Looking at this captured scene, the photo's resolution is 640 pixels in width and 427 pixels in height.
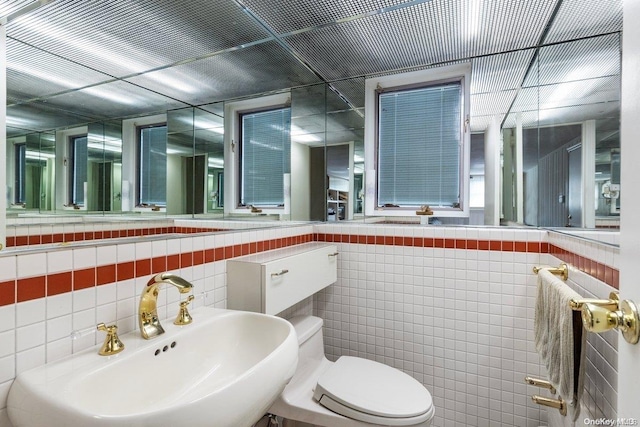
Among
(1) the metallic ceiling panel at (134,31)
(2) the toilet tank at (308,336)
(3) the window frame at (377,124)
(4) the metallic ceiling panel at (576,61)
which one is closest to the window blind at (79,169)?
(1) the metallic ceiling panel at (134,31)

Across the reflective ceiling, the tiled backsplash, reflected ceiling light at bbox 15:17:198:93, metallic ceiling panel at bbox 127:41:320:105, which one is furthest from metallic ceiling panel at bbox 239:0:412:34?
the tiled backsplash

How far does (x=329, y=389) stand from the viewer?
139 cm

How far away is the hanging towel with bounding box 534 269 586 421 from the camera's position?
0.92 m

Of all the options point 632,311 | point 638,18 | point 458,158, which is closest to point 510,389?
point 458,158

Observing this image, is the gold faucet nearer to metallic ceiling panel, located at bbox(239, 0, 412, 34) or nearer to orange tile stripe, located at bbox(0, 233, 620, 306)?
orange tile stripe, located at bbox(0, 233, 620, 306)

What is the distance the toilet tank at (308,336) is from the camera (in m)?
1.69

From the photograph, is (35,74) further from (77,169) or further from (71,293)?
(71,293)

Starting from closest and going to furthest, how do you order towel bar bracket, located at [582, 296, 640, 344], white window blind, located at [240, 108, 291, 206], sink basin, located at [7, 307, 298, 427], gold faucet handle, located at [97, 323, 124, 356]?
towel bar bracket, located at [582, 296, 640, 344] < sink basin, located at [7, 307, 298, 427] < gold faucet handle, located at [97, 323, 124, 356] < white window blind, located at [240, 108, 291, 206]

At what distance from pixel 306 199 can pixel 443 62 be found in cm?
127

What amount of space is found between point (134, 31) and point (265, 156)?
0.96m

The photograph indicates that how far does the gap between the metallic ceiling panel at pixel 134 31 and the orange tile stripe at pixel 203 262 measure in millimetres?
736

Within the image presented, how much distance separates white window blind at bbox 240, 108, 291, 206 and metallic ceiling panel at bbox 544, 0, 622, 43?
1.61 m

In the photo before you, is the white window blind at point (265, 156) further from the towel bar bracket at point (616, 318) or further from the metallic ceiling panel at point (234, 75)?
the towel bar bracket at point (616, 318)

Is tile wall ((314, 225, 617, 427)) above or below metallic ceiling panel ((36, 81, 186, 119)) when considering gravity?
below
